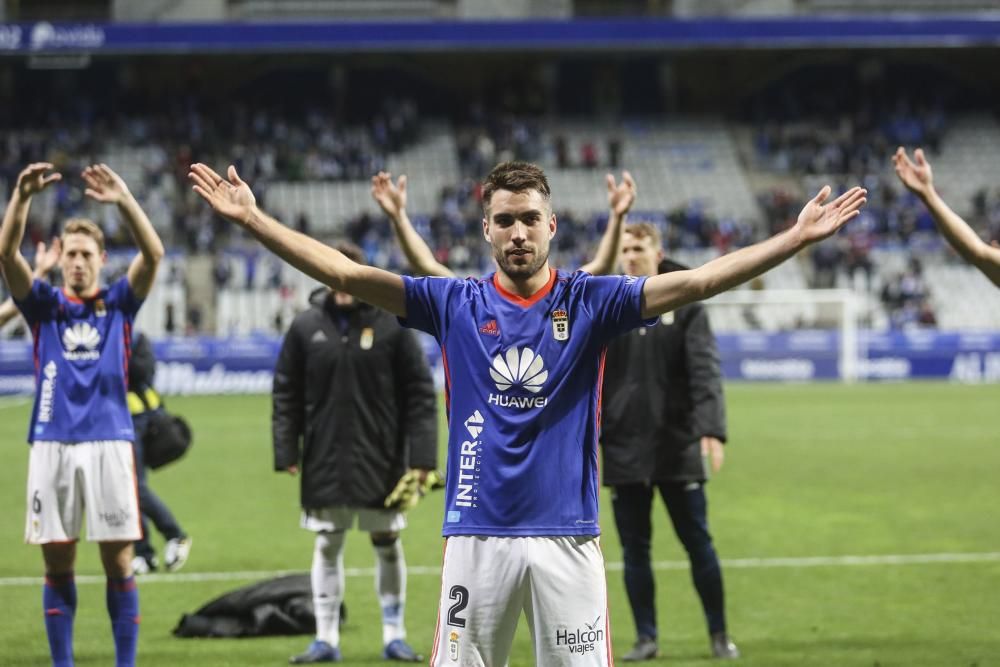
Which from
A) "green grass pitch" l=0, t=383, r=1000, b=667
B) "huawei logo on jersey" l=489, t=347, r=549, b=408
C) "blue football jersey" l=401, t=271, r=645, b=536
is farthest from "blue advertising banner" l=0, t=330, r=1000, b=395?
"huawei logo on jersey" l=489, t=347, r=549, b=408

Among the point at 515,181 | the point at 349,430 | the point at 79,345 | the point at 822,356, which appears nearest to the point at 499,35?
the point at 822,356

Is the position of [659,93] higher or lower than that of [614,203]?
higher

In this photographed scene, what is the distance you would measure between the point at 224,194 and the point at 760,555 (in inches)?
306

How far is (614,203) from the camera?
6.82 m

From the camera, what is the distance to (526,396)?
471 centimetres

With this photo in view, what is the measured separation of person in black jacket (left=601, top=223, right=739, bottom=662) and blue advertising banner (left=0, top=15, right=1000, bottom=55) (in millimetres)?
38940

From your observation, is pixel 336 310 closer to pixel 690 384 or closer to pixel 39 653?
pixel 690 384

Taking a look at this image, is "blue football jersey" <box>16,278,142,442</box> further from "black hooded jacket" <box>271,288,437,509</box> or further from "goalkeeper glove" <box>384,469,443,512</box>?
"goalkeeper glove" <box>384,469,443,512</box>


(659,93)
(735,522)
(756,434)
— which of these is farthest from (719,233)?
(735,522)

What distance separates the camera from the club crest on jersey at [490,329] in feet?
15.6

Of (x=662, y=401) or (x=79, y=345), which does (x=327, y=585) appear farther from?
(x=662, y=401)

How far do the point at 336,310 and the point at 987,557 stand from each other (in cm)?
610

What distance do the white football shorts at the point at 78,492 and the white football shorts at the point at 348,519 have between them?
3.91ft

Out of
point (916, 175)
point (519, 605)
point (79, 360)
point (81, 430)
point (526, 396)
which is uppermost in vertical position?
point (916, 175)
